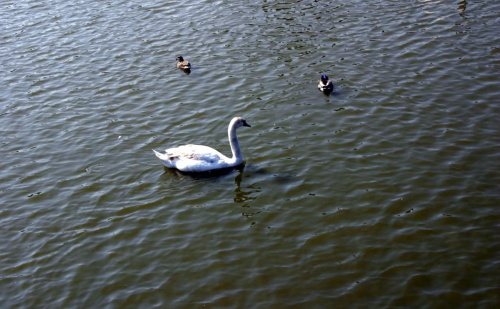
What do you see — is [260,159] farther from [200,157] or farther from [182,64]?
[182,64]

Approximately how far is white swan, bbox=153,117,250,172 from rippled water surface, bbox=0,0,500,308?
31 cm

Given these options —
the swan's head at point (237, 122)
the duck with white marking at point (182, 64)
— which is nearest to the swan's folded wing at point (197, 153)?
the swan's head at point (237, 122)

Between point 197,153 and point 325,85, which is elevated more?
point 325,85

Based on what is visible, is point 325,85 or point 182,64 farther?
point 182,64

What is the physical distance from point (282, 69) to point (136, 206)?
7.11 metres

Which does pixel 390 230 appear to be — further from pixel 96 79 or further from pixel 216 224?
pixel 96 79

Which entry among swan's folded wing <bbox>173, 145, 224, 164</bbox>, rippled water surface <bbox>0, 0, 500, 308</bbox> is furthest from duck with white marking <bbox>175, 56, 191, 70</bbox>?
swan's folded wing <bbox>173, 145, 224, 164</bbox>

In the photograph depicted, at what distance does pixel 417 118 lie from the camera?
575 inches

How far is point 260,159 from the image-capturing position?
547 inches

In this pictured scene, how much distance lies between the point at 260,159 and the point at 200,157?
5.01 feet

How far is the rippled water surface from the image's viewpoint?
33.9 ft

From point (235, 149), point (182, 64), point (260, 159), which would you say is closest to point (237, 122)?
point (235, 149)

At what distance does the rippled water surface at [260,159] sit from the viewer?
10344 mm

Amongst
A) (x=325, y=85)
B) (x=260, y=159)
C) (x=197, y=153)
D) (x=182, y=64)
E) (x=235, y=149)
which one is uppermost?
(x=182, y=64)
